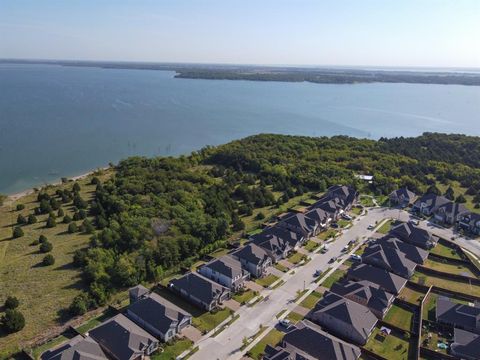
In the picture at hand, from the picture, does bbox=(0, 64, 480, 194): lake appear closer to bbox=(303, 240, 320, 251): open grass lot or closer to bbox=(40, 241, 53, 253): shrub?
bbox=(40, 241, 53, 253): shrub

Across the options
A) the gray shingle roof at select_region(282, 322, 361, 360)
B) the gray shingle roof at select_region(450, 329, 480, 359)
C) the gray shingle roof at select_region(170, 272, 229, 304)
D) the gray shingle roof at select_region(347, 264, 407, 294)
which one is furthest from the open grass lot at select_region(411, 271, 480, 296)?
the gray shingle roof at select_region(170, 272, 229, 304)

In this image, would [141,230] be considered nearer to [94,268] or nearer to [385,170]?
[94,268]

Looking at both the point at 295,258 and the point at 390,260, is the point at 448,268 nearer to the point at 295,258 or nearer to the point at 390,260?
the point at 390,260

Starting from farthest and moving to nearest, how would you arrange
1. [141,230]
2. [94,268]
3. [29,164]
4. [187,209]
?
[29,164] → [187,209] → [141,230] → [94,268]

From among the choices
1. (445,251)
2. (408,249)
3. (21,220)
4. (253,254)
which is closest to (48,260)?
(21,220)

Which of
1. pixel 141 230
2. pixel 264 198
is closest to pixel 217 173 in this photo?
pixel 264 198

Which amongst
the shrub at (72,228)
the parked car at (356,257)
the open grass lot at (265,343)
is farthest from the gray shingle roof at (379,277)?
the shrub at (72,228)
